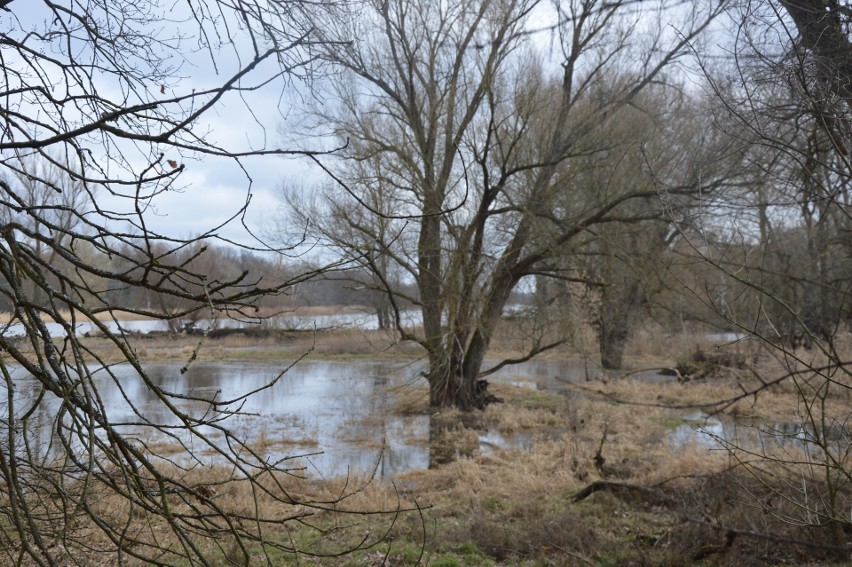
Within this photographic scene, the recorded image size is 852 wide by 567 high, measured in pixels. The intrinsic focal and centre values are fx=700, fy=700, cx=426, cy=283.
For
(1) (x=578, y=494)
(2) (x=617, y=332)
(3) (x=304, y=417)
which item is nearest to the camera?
(1) (x=578, y=494)

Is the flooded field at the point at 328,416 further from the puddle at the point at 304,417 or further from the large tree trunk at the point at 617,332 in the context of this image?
the large tree trunk at the point at 617,332

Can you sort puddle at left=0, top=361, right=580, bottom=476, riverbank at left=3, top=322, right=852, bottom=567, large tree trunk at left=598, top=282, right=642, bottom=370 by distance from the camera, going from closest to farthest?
riverbank at left=3, top=322, right=852, bottom=567
puddle at left=0, top=361, right=580, bottom=476
large tree trunk at left=598, top=282, right=642, bottom=370

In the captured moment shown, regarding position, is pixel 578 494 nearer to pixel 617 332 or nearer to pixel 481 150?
pixel 481 150

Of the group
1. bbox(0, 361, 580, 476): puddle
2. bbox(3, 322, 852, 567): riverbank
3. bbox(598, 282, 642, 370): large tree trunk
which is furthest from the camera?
bbox(598, 282, 642, 370): large tree trunk

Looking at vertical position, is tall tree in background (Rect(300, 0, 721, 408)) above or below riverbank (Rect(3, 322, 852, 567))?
above

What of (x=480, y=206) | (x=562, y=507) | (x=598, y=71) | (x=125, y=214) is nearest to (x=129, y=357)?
(x=125, y=214)

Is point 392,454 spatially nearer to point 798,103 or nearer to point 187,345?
point 798,103

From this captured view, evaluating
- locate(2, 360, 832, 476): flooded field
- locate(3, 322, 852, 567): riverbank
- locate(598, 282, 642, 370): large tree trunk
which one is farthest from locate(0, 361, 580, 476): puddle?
locate(598, 282, 642, 370): large tree trunk

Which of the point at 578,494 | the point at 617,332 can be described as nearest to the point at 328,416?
the point at 578,494

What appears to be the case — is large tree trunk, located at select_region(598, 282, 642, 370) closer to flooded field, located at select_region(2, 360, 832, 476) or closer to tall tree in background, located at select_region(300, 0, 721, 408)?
flooded field, located at select_region(2, 360, 832, 476)

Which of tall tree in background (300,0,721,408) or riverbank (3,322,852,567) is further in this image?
tall tree in background (300,0,721,408)

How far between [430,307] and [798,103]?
1113cm

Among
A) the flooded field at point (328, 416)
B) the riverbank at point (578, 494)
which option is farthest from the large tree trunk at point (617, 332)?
the riverbank at point (578, 494)

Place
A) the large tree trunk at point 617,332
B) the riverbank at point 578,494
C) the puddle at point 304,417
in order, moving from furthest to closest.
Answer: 1. the large tree trunk at point 617,332
2. the puddle at point 304,417
3. the riverbank at point 578,494
